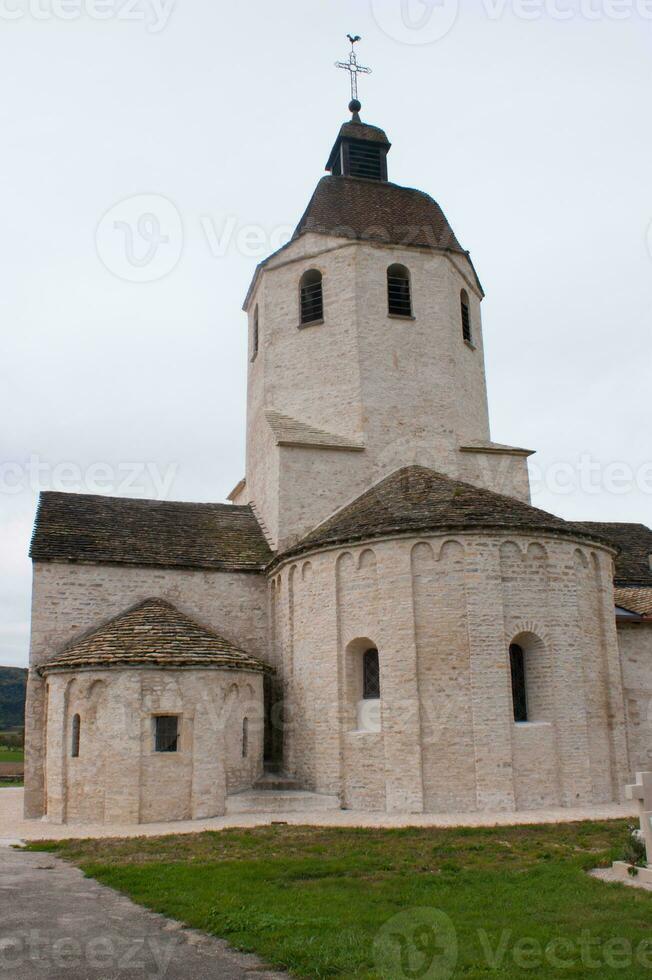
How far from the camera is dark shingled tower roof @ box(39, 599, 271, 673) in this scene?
676 inches

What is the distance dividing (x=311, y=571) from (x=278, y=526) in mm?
3096

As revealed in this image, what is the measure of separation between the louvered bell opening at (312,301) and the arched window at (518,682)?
11672mm

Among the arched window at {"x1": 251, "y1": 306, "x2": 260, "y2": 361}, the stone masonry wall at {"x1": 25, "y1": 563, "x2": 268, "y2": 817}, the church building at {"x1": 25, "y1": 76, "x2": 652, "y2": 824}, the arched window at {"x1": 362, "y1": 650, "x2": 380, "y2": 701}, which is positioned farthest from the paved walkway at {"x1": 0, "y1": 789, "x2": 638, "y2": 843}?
the arched window at {"x1": 251, "y1": 306, "x2": 260, "y2": 361}

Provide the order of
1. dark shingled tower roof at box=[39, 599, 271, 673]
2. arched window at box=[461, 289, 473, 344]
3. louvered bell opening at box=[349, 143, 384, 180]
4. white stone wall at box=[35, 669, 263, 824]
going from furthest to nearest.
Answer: louvered bell opening at box=[349, 143, 384, 180] → arched window at box=[461, 289, 473, 344] → dark shingled tower roof at box=[39, 599, 271, 673] → white stone wall at box=[35, 669, 263, 824]

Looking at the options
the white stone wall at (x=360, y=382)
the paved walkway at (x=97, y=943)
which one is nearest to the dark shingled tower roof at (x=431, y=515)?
the white stone wall at (x=360, y=382)

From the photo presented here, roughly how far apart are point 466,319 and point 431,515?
10190 mm

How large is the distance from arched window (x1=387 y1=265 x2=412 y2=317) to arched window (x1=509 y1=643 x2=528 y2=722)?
10.9 metres

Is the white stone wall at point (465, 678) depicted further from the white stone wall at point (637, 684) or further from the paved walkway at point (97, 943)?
the paved walkway at point (97, 943)

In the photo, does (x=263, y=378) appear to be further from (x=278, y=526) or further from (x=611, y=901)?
(x=611, y=901)

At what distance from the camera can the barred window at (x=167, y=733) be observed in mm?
17031

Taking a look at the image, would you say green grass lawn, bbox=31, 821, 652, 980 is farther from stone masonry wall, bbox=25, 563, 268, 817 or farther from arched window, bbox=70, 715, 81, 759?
stone masonry wall, bbox=25, 563, 268, 817

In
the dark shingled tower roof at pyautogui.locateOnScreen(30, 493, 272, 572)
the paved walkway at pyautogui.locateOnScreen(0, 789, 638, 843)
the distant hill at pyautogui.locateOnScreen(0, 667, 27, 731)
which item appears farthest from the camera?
the distant hill at pyautogui.locateOnScreen(0, 667, 27, 731)

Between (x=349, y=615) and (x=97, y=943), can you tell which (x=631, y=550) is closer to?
(x=349, y=615)

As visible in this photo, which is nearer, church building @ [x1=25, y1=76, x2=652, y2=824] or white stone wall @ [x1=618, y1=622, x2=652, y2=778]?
church building @ [x1=25, y1=76, x2=652, y2=824]
